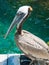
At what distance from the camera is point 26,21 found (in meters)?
10.8

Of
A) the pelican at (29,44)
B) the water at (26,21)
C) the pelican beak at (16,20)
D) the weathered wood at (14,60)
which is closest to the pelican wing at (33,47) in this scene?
the pelican at (29,44)

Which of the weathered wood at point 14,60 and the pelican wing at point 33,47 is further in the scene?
the weathered wood at point 14,60

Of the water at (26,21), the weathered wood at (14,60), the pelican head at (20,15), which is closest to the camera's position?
the pelican head at (20,15)

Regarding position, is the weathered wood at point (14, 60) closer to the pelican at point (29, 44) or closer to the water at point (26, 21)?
the pelican at point (29, 44)

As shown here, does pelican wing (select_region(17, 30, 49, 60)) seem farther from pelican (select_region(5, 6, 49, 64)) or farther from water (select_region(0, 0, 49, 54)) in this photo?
water (select_region(0, 0, 49, 54))

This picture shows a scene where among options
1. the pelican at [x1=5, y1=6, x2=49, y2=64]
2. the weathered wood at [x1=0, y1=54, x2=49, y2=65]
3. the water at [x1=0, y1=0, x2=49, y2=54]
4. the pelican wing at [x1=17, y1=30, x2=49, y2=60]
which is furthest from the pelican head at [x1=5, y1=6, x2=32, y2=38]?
the water at [x1=0, y1=0, x2=49, y2=54]

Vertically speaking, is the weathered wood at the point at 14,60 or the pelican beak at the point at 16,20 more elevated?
the pelican beak at the point at 16,20

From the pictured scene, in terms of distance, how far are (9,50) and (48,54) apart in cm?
427

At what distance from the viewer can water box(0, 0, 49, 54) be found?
28.3 ft

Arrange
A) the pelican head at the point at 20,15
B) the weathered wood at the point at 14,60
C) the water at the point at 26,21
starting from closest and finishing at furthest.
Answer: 1. the pelican head at the point at 20,15
2. the weathered wood at the point at 14,60
3. the water at the point at 26,21

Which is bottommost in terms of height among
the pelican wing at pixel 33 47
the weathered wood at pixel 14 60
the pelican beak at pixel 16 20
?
the weathered wood at pixel 14 60

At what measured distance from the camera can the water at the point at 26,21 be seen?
8.64 meters

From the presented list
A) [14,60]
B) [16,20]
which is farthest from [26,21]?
[16,20]

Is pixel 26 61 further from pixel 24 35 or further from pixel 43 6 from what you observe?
pixel 43 6
